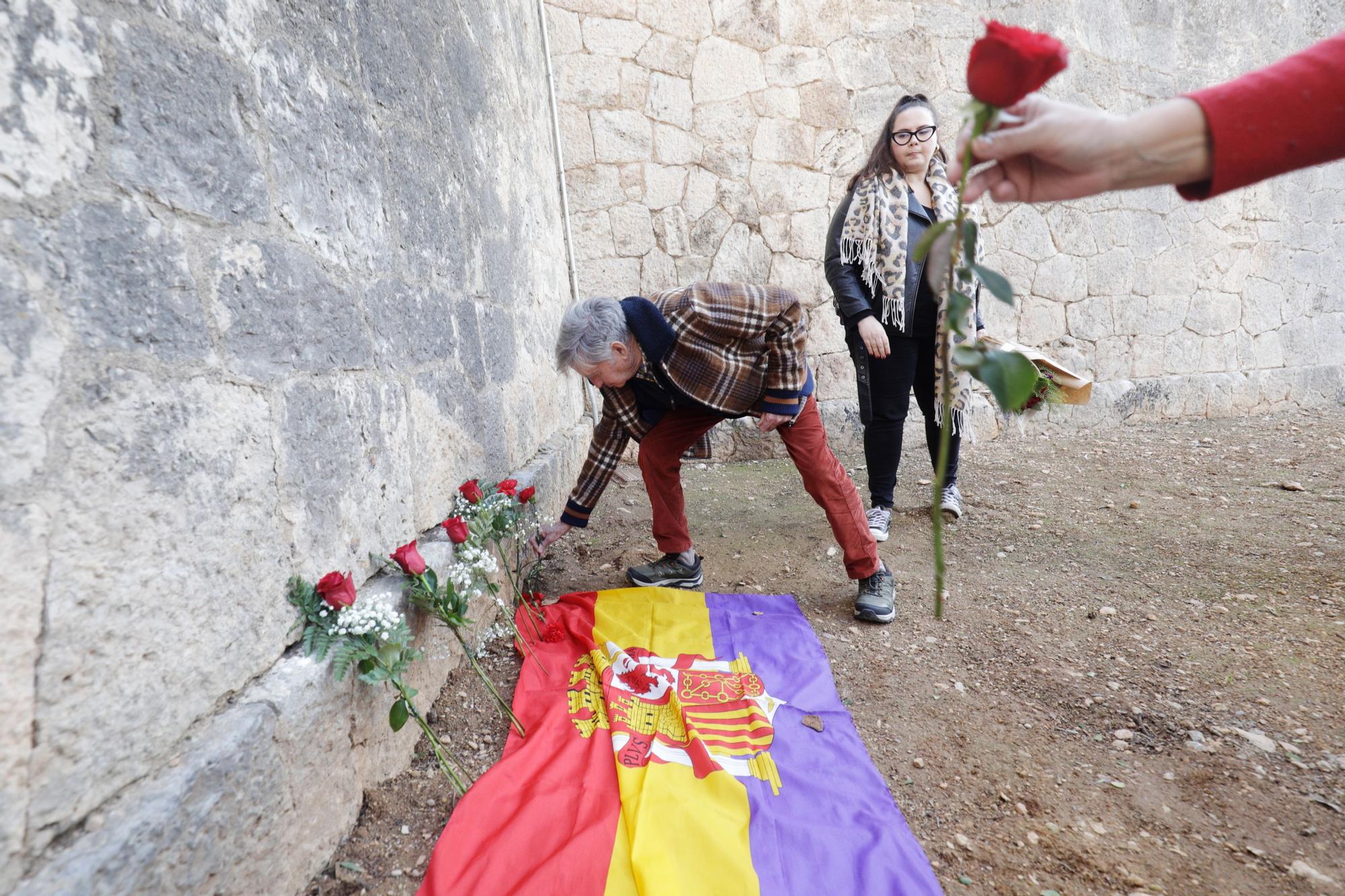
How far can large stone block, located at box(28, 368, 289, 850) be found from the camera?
0.79 m

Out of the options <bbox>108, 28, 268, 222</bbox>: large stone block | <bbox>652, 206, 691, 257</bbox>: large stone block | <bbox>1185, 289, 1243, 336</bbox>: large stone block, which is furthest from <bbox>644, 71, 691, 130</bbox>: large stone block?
<bbox>1185, 289, 1243, 336</bbox>: large stone block

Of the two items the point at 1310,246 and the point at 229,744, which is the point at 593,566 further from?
the point at 1310,246

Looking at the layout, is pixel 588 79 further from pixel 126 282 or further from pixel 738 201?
pixel 126 282

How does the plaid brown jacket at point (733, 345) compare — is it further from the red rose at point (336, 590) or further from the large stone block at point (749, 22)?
the large stone block at point (749, 22)

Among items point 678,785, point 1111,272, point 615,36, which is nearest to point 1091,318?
point 1111,272

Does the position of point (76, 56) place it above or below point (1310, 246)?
above

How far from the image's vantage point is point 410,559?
1.47 m

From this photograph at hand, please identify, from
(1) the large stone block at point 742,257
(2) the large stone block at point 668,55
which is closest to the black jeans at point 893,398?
(1) the large stone block at point 742,257

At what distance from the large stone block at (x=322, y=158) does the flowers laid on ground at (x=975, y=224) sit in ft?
3.86

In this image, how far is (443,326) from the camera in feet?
6.45

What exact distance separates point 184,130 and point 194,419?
0.44 metres

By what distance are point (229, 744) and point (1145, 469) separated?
455 centimetres

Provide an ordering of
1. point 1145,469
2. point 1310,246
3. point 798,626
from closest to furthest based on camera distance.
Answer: point 798,626 → point 1145,469 → point 1310,246

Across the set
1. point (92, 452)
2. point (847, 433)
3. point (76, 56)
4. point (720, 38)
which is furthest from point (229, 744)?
point (720, 38)
